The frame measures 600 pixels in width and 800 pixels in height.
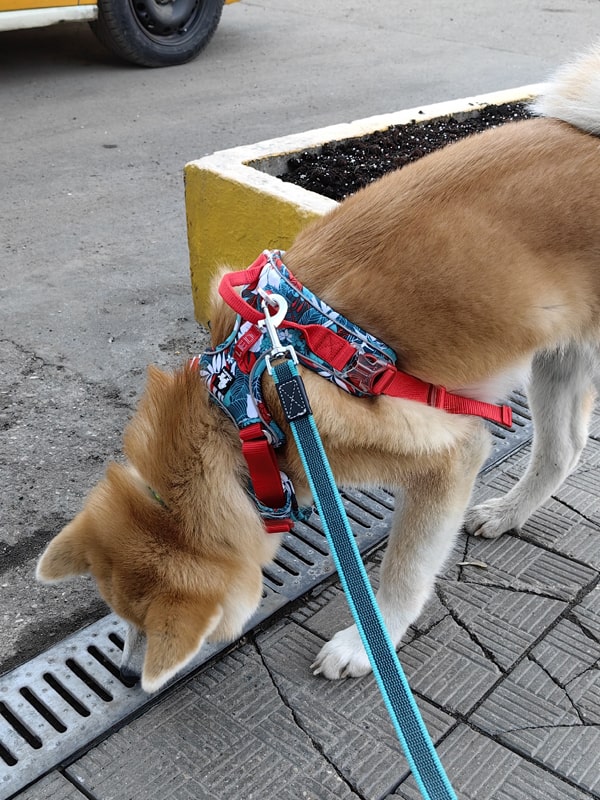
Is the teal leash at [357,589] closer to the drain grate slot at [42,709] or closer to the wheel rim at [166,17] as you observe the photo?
the drain grate slot at [42,709]

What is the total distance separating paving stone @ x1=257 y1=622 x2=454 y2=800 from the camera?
223 cm

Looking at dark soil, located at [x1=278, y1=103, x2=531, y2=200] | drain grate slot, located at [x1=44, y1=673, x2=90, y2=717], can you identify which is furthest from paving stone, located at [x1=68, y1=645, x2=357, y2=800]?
dark soil, located at [x1=278, y1=103, x2=531, y2=200]

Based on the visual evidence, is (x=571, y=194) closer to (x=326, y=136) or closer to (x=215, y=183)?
(x=215, y=183)

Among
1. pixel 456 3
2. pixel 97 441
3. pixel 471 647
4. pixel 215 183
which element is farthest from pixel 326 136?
pixel 456 3

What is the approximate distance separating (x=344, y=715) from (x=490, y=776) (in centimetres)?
44

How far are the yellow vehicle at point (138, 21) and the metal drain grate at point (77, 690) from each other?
6.66 m

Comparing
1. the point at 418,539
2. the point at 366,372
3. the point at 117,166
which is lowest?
the point at 418,539

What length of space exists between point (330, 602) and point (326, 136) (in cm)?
289

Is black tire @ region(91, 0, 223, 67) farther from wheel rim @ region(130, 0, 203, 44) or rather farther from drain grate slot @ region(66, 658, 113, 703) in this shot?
drain grate slot @ region(66, 658, 113, 703)

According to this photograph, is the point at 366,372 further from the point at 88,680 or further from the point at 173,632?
the point at 88,680

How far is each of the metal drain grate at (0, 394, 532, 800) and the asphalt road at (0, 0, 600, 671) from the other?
119 mm

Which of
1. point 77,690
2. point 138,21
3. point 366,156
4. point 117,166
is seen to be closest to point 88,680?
point 77,690

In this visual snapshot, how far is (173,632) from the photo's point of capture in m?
1.87

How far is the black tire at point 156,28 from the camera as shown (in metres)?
8.05
